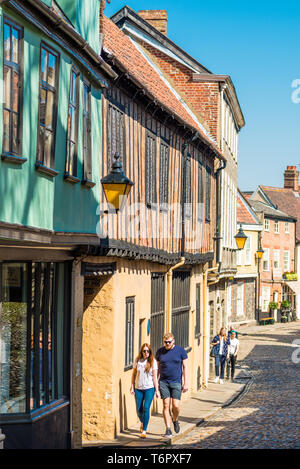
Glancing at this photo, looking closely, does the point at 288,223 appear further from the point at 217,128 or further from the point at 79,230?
the point at 79,230

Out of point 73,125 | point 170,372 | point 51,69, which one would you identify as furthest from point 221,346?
point 51,69

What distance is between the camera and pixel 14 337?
9.96m

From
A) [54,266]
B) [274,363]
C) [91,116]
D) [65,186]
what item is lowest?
[274,363]

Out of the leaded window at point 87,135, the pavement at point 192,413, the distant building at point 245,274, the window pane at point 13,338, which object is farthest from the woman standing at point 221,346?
the distant building at point 245,274

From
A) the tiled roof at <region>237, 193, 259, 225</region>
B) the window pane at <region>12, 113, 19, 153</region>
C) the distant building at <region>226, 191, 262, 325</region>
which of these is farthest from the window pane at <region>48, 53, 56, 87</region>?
the tiled roof at <region>237, 193, 259, 225</region>

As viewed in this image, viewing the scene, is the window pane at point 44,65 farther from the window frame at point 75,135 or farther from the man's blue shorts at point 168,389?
the man's blue shorts at point 168,389

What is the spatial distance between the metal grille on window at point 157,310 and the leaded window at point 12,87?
8944 millimetres

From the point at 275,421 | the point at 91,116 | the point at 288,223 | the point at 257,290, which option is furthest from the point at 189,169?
the point at 288,223

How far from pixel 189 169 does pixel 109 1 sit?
8.17 m

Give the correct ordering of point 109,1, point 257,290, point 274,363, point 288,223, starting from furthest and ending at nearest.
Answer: point 288,223 < point 257,290 < point 274,363 < point 109,1

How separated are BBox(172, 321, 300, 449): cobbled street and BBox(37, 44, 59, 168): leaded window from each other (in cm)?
551

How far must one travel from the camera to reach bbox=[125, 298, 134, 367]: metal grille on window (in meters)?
14.7

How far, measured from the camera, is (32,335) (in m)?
10.4

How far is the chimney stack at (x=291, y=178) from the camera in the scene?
70.2 meters
